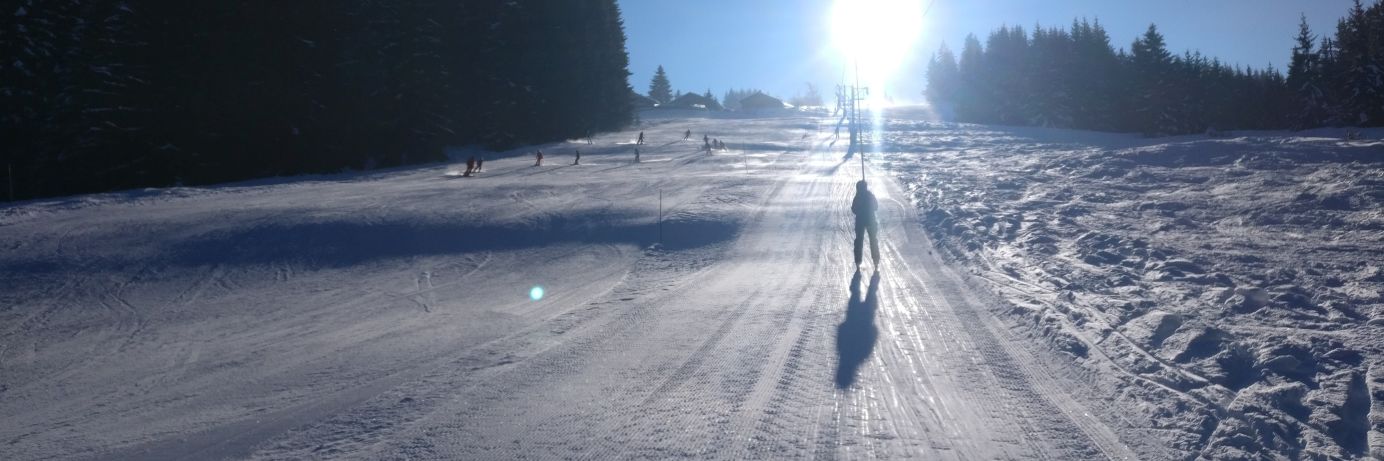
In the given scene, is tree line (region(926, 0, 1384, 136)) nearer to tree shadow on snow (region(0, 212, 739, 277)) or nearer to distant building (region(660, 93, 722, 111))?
distant building (region(660, 93, 722, 111))

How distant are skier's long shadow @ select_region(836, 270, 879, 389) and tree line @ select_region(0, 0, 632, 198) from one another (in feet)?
85.7

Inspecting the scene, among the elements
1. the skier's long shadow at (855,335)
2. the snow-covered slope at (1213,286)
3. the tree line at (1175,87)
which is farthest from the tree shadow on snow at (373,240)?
the tree line at (1175,87)

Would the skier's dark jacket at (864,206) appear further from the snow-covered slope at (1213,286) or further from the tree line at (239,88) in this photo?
the tree line at (239,88)

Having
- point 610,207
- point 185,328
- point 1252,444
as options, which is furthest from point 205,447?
point 610,207

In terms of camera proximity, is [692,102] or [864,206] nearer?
[864,206]

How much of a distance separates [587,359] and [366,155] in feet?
111

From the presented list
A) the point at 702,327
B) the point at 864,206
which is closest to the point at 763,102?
the point at 864,206

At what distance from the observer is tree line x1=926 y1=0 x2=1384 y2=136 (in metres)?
55.5

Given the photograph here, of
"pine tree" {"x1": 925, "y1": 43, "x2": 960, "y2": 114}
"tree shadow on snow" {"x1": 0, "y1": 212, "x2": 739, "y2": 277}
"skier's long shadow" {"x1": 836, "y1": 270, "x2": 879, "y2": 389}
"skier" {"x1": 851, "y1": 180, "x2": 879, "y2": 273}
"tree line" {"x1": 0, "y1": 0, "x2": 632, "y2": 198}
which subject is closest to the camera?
"skier's long shadow" {"x1": 836, "y1": 270, "x2": 879, "y2": 389}

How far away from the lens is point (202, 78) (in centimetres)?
3130

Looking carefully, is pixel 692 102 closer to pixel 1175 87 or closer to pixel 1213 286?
pixel 1175 87

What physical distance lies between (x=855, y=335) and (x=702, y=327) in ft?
5.34

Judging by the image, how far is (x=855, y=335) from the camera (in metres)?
9.11

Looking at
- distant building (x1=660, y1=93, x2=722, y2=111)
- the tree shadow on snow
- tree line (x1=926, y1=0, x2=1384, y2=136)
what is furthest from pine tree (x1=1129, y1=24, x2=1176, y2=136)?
distant building (x1=660, y1=93, x2=722, y2=111)
